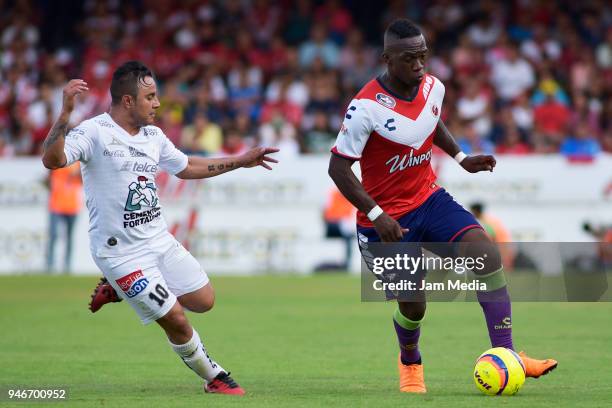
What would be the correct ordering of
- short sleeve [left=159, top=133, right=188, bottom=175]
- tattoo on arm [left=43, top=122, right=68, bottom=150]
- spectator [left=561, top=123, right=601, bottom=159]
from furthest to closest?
1. spectator [left=561, top=123, right=601, bottom=159]
2. short sleeve [left=159, top=133, right=188, bottom=175]
3. tattoo on arm [left=43, top=122, right=68, bottom=150]

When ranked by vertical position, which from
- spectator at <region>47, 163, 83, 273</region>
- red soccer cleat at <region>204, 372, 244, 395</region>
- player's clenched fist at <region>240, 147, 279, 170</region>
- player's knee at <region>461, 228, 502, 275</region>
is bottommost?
spectator at <region>47, 163, 83, 273</region>

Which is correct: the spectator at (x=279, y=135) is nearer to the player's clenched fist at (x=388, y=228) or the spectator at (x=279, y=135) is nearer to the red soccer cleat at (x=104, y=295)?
the red soccer cleat at (x=104, y=295)

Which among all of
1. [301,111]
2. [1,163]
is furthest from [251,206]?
[1,163]

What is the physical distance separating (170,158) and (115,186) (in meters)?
0.70

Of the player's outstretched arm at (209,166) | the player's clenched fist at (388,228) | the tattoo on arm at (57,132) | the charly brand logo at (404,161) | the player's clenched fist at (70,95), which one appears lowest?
the player's clenched fist at (388,228)

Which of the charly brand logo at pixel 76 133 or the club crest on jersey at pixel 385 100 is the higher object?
the club crest on jersey at pixel 385 100

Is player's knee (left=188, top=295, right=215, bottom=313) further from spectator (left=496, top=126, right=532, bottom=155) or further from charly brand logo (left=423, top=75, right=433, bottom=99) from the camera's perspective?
spectator (left=496, top=126, right=532, bottom=155)

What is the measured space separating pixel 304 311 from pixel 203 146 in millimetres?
6955

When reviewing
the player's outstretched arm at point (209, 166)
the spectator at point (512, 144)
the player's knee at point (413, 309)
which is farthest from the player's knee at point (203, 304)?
the spectator at point (512, 144)

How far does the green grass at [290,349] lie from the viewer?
8.67 m

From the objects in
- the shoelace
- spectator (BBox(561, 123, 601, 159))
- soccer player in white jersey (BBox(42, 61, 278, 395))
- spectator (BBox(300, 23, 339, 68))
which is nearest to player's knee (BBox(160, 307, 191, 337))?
soccer player in white jersey (BBox(42, 61, 278, 395))

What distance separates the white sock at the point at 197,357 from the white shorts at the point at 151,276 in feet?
1.05

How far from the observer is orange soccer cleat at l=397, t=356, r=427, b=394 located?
29.4 ft

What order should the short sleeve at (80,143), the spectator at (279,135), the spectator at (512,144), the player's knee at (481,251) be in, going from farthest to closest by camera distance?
1. the spectator at (279,135)
2. the spectator at (512,144)
3. the player's knee at (481,251)
4. the short sleeve at (80,143)
